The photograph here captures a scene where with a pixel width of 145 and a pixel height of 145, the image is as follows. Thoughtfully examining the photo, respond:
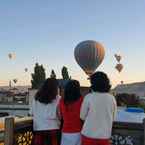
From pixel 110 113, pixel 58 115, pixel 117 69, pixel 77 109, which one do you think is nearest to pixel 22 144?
pixel 58 115

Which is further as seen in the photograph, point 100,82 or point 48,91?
point 48,91

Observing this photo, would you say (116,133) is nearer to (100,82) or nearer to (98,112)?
(98,112)

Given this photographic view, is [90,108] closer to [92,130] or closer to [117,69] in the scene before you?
[92,130]

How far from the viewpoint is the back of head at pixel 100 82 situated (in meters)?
5.55

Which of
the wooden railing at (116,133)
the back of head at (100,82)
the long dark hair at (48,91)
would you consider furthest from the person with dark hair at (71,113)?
the wooden railing at (116,133)

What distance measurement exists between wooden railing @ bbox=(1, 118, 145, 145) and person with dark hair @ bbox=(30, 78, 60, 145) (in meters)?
0.23

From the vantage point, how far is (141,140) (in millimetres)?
5734

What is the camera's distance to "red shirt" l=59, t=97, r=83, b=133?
585 cm

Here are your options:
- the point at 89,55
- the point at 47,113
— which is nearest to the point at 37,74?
the point at 89,55

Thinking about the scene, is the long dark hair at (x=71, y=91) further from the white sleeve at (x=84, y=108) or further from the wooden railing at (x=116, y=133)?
the wooden railing at (x=116, y=133)

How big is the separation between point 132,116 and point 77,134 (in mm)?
869

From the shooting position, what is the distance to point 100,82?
18.2ft

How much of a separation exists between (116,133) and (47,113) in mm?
993

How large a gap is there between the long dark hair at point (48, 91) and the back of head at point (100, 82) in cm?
70
